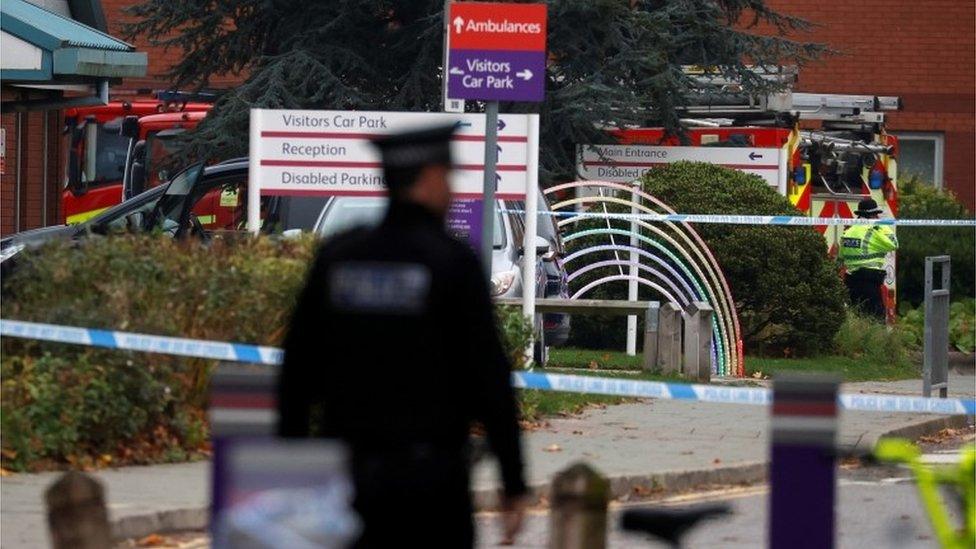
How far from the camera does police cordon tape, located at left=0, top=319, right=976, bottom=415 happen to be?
843 centimetres

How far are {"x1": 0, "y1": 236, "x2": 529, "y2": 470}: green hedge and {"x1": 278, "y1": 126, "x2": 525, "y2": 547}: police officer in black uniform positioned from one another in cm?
540

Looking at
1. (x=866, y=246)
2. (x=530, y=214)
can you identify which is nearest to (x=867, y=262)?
(x=866, y=246)

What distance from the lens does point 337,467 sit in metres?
4.53

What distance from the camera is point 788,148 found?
23328mm

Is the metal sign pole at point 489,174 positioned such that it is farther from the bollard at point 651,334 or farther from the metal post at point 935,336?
the metal post at point 935,336

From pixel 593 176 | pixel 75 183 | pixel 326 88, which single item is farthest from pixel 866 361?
pixel 75 183

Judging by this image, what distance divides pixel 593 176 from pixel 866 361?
5.19 meters

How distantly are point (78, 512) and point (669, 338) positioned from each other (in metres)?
10.8

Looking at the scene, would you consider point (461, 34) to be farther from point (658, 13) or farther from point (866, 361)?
point (658, 13)

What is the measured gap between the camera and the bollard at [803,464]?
5527 millimetres

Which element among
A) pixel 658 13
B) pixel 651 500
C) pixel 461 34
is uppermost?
pixel 658 13

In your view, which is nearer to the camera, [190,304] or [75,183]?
[190,304]

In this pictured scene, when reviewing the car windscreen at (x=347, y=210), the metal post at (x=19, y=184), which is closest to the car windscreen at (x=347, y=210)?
the car windscreen at (x=347, y=210)

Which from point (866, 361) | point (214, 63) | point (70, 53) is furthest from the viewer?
point (214, 63)
